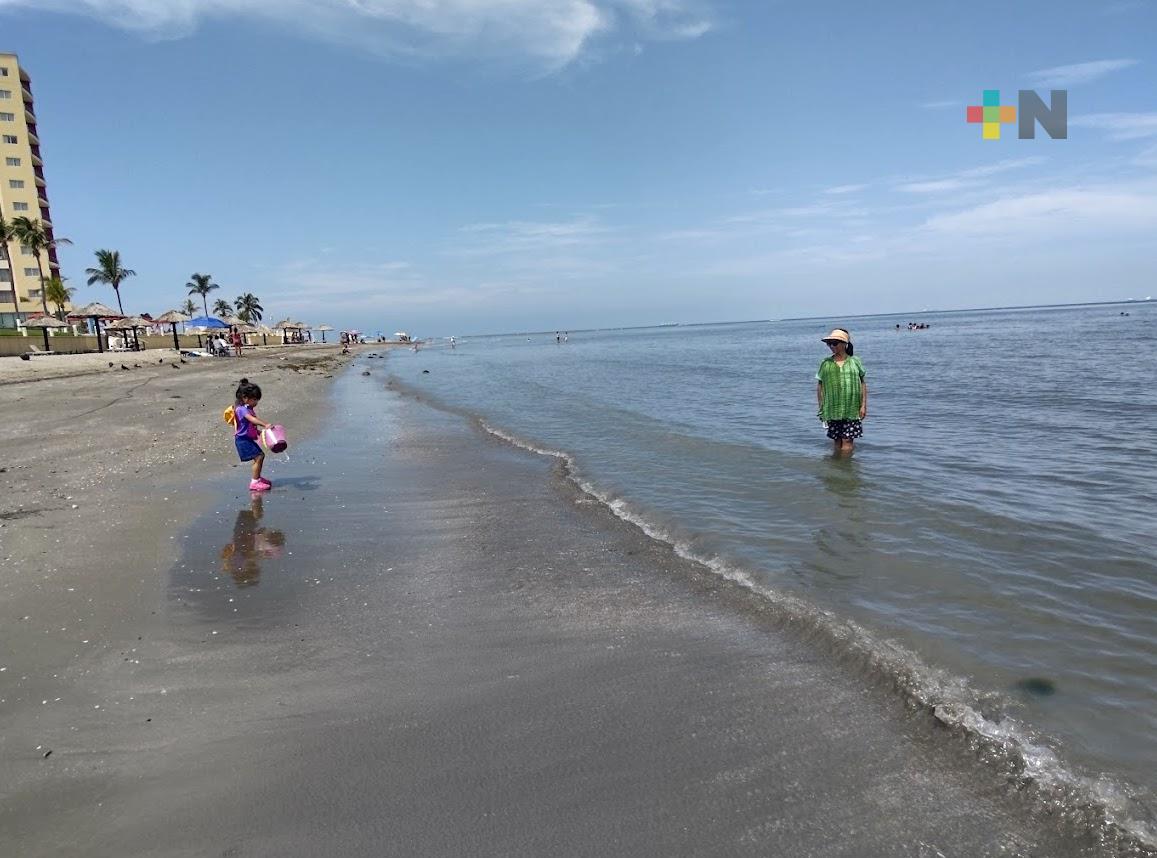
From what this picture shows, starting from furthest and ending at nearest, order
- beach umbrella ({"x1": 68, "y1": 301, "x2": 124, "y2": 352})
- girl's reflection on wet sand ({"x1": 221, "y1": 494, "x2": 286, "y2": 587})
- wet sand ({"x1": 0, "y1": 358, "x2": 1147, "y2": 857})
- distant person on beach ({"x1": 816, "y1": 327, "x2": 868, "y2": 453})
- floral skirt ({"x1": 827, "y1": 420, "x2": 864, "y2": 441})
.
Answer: beach umbrella ({"x1": 68, "y1": 301, "x2": 124, "y2": 352}), floral skirt ({"x1": 827, "y1": 420, "x2": 864, "y2": 441}), distant person on beach ({"x1": 816, "y1": 327, "x2": 868, "y2": 453}), girl's reflection on wet sand ({"x1": 221, "y1": 494, "x2": 286, "y2": 587}), wet sand ({"x1": 0, "y1": 358, "x2": 1147, "y2": 857})

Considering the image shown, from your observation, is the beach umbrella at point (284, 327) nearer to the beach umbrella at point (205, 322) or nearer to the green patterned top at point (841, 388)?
the beach umbrella at point (205, 322)

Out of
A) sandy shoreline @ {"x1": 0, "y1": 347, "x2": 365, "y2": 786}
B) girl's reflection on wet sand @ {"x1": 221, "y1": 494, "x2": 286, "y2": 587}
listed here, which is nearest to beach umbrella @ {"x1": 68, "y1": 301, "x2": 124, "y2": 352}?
sandy shoreline @ {"x1": 0, "y1": 347, "x2": 365, "y2": 786}

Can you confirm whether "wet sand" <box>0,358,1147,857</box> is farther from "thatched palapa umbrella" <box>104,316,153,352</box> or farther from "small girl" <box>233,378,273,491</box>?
"thatched palapa umbrella" <box>104,316,153,352</box>

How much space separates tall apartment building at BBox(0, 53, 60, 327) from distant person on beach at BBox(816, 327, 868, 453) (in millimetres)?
86570

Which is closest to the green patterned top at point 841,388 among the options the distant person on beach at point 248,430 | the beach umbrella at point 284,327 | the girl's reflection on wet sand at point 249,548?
the girl's reflection on wet sand at point 249,548

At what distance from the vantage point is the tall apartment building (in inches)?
2776

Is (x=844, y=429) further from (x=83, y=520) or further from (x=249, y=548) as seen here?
(x=83, y=520)

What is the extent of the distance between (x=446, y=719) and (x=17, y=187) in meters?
96.6

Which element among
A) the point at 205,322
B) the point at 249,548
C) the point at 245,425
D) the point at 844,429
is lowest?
the point at 249,548

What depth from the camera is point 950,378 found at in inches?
1024

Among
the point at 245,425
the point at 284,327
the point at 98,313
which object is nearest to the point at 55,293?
the point at 98,313

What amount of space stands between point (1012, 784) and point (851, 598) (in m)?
2.31

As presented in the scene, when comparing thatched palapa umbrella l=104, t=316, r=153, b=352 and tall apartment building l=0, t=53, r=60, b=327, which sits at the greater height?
tall apartment building l=0, t=53, r=60, b=327

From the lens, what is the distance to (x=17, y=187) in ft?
236
